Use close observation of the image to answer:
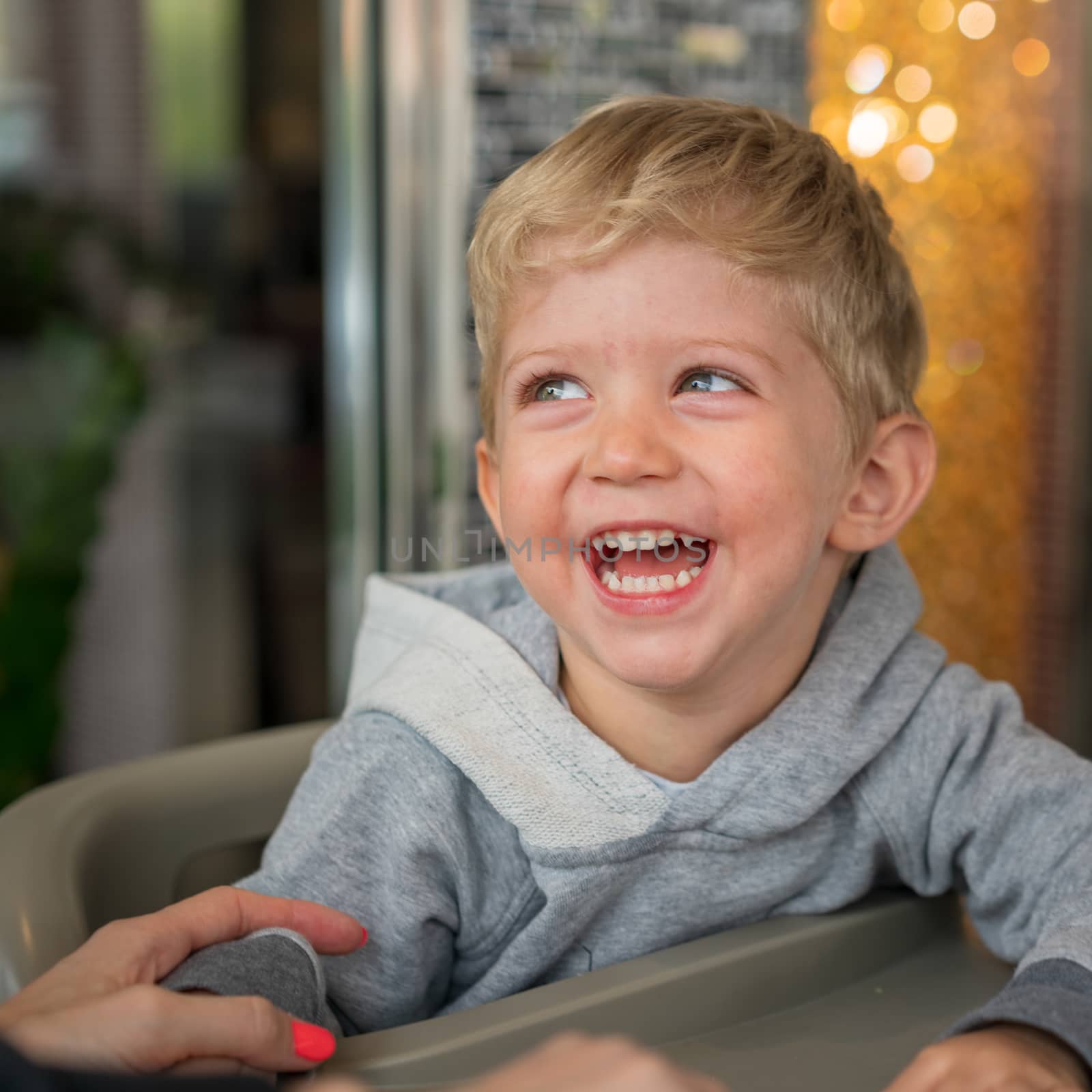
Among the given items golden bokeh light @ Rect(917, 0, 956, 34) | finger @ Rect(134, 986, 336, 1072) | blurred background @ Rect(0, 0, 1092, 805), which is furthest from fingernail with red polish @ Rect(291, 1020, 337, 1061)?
golden bokeh light @ Rect(917, 0, 956, 34)

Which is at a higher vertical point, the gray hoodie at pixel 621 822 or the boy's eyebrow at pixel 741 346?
the boy's eyebrow at pixel 741 346

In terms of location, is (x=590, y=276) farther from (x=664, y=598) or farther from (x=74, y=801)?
(x=74, y=801)

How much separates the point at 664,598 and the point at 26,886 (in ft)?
1.37

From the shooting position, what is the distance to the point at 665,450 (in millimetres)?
751

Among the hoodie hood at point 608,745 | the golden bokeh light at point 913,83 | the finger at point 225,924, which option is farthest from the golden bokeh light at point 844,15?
the finger at point 225,924

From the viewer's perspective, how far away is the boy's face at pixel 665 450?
763 millimetres

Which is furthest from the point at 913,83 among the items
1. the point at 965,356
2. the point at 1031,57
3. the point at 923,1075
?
the point at 923,1075

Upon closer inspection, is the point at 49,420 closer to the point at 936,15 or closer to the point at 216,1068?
the point at 936,15

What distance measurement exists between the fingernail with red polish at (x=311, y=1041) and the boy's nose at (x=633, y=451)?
0.33m

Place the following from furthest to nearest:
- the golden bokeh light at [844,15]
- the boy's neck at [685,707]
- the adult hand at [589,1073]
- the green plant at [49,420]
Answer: the green plant at [49,420] < the golden bokeh light at [844,15] < the boy's neck at [685,707] < the adult hand at [589,1073]

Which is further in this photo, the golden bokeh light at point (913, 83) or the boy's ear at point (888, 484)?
the golden bokeh light at point (913, 83)

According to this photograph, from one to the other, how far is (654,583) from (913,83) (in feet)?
5.23

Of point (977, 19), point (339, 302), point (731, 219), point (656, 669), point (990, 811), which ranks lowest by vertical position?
point (990, 811)

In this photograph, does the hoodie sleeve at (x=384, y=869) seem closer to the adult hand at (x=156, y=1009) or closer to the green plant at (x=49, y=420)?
the adult hand at (x=156, y=1009)
